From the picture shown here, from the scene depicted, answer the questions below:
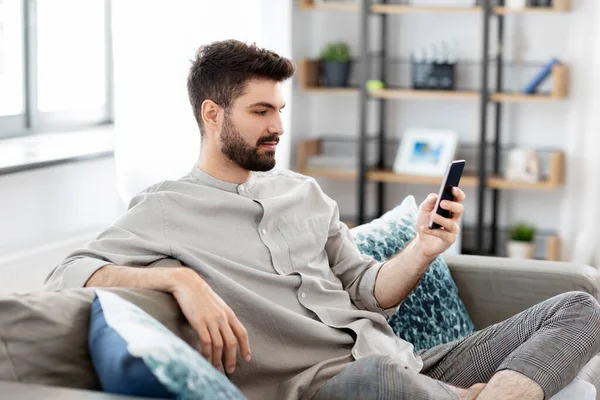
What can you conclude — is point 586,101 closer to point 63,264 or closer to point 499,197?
point 499,197

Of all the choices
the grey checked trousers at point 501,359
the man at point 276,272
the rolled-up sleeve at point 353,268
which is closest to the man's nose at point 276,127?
the man at point 276,272

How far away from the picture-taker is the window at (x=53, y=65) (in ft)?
11.2

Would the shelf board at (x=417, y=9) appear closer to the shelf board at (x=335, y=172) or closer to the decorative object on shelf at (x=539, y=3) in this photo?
the decorative object on shelf at (x=539, y=3)

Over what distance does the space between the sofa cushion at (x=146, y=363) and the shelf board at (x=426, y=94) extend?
10.8 ft

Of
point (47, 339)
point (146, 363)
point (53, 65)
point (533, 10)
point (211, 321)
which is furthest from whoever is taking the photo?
point (533, 10)

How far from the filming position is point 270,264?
2.12 metres

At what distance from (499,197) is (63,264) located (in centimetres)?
335

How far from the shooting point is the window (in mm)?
3422

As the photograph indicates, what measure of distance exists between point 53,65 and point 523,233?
229 cm

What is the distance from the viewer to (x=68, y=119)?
3.74 meters

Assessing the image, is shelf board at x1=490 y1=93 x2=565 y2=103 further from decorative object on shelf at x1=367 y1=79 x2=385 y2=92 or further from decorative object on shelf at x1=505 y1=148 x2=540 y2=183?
decorative object on shelf at x1=367 y1=79 x2=385 y2=92

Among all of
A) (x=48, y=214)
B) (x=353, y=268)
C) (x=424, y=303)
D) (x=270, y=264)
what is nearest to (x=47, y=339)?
(x=270, y=264)

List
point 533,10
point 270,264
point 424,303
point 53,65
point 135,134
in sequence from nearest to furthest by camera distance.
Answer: point 270,264
point 424,303
point 135,134
point 53,65
point 533,10

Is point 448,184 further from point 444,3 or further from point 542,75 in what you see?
point 444,3
